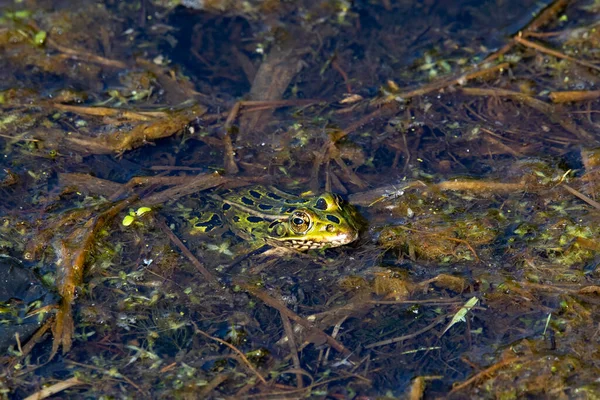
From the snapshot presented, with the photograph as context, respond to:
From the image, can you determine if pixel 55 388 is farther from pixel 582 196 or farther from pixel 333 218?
pixel 582 196

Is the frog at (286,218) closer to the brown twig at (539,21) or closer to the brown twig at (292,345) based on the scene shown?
the brown twig at (292,345)

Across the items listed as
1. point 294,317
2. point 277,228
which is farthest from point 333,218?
point 294,317

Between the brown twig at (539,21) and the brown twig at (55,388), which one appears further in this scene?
the brown twig at (539,21)

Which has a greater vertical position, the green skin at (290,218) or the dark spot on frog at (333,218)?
the dark spot on frog at (333,218)

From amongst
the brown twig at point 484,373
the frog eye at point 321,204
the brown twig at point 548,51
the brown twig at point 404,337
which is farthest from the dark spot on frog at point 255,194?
the brown twig at point 548,51

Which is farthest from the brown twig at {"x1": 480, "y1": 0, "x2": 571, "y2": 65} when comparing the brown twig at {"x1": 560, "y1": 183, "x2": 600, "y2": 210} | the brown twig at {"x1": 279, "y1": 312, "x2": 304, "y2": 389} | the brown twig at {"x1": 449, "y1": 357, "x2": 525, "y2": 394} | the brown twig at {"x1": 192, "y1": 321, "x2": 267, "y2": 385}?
the brown twig at {"x1": 192, "y1": 321, "x2": 267, "y2": 385}

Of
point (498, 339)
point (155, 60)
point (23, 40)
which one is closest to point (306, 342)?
point (498, 339)

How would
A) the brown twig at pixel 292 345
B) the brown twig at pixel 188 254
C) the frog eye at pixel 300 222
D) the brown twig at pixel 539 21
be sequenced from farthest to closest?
1. the brown twig at pixel 539 21
2. the frog eye at pixel 300 222
3. the brown twig at pixel 188 254
4. the brown twig at pixel 292 345

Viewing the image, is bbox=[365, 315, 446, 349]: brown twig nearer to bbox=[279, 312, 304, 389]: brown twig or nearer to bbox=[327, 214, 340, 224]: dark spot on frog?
bbox=[279, 312, 304, 389]: brown twig
